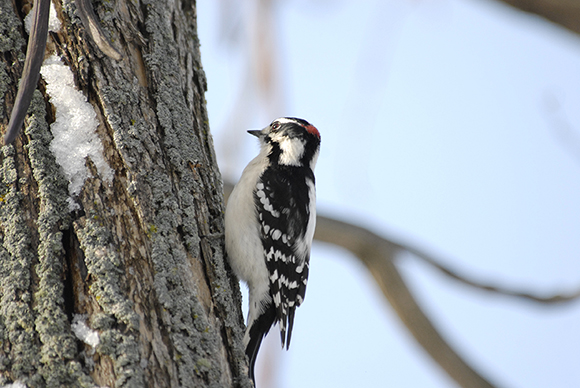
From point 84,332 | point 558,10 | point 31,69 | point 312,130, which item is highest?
point 558,10

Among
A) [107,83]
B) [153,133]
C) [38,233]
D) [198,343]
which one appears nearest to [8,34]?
[107,83]

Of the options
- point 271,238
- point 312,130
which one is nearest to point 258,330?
point 271,238

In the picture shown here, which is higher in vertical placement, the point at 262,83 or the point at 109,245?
the point at 262,83

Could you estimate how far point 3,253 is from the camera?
1729mm

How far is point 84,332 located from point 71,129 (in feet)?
2.44

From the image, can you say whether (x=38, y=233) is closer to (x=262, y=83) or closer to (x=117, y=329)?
(x=117, y=329)

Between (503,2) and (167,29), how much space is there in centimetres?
214

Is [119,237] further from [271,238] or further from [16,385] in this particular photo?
[271,238]

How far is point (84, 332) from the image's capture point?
5.44ft

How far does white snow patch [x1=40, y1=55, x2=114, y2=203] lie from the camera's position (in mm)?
1920

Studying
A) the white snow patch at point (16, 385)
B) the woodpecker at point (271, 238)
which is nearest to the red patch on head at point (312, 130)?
the woodpecker at point (271, 238)

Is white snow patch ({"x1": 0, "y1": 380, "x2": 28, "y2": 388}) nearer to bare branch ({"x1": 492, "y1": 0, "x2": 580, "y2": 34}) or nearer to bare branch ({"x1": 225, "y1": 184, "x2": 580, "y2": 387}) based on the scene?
bare branch ({"x1": 225, "y1": 184, "x2": 580, "y2": 387})

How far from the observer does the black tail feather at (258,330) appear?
8.86 feet

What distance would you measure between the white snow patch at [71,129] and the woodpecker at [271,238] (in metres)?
0.86
